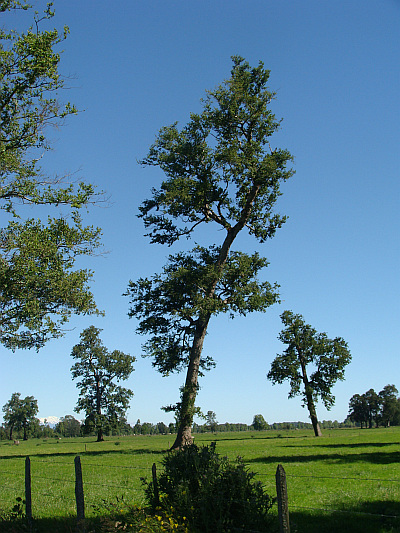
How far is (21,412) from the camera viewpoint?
148 metres

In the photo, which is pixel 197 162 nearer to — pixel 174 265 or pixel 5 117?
pixel 174 265

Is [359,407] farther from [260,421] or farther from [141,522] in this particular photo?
[141,522]

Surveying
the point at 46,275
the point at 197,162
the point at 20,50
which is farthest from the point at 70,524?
the point at 197,162

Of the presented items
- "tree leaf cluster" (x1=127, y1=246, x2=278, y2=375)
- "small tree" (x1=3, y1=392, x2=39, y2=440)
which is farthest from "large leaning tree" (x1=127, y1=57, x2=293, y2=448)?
"small tree" (x1=3, y1=392, x2=39, y2=440)

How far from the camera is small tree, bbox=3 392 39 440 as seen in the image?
486 feet

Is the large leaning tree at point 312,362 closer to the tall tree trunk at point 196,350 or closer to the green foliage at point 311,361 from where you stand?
the green foliage at point 311,361

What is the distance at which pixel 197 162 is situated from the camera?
100ft

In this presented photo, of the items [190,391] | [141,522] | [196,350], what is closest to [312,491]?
[141,522]

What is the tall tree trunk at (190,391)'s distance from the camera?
2625cm

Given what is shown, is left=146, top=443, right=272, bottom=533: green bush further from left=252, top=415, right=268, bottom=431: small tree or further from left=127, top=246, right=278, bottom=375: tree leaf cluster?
left=252, top=415, right=268, bottom=431: small tree

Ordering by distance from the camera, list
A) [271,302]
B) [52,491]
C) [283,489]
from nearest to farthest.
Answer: [283,489] → [52,491] → [271,302]

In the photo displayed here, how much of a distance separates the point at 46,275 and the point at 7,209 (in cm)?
345

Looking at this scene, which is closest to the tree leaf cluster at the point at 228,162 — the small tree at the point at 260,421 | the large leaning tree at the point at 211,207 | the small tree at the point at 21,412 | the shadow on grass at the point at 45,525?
the large leaning tree at the point at 211,207

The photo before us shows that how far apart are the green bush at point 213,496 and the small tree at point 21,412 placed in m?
156
